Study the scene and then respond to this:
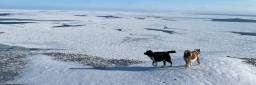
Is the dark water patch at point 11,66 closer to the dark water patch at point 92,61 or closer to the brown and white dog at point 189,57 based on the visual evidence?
the dark water patch at point 92,61

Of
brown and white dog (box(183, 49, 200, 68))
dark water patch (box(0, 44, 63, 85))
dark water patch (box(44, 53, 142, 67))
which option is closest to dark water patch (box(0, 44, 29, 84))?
dark water patch (box(0, 44, 63, 85))

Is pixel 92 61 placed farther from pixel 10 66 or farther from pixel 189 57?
pixel 189 57

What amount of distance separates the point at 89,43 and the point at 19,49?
6.63m

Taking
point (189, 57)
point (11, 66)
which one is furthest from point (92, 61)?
point (189, 57)

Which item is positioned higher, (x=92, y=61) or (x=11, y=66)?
(x=11, y=66)

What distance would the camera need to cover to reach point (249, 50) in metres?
31.3

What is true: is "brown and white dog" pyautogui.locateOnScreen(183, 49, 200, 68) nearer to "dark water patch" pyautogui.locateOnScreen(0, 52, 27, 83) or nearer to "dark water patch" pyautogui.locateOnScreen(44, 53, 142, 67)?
"dark water patch" pyautogui.locateOnScreen(44, 53, 142, 67)

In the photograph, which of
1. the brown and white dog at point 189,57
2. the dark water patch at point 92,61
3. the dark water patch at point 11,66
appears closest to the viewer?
the brown and white dog at point 189,57

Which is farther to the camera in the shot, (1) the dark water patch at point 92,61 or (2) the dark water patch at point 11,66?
(1) the dark water patch at point 92,61

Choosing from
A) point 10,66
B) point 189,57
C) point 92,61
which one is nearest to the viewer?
point 189,57

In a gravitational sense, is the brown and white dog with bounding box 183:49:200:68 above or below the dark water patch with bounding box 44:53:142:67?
above

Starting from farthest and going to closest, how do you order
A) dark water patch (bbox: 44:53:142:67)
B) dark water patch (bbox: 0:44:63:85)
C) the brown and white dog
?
dark water patch (bbox: 44:53:142:67) → dark water patch (bbox: 0:44:63:85) → the brown and white dog

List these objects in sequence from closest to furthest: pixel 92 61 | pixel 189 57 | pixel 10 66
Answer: pixel 189 57, pixel 10 66, pixel 92 61

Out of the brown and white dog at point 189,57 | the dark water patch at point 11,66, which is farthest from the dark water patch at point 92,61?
→ the brown and white dog at point 189,57
